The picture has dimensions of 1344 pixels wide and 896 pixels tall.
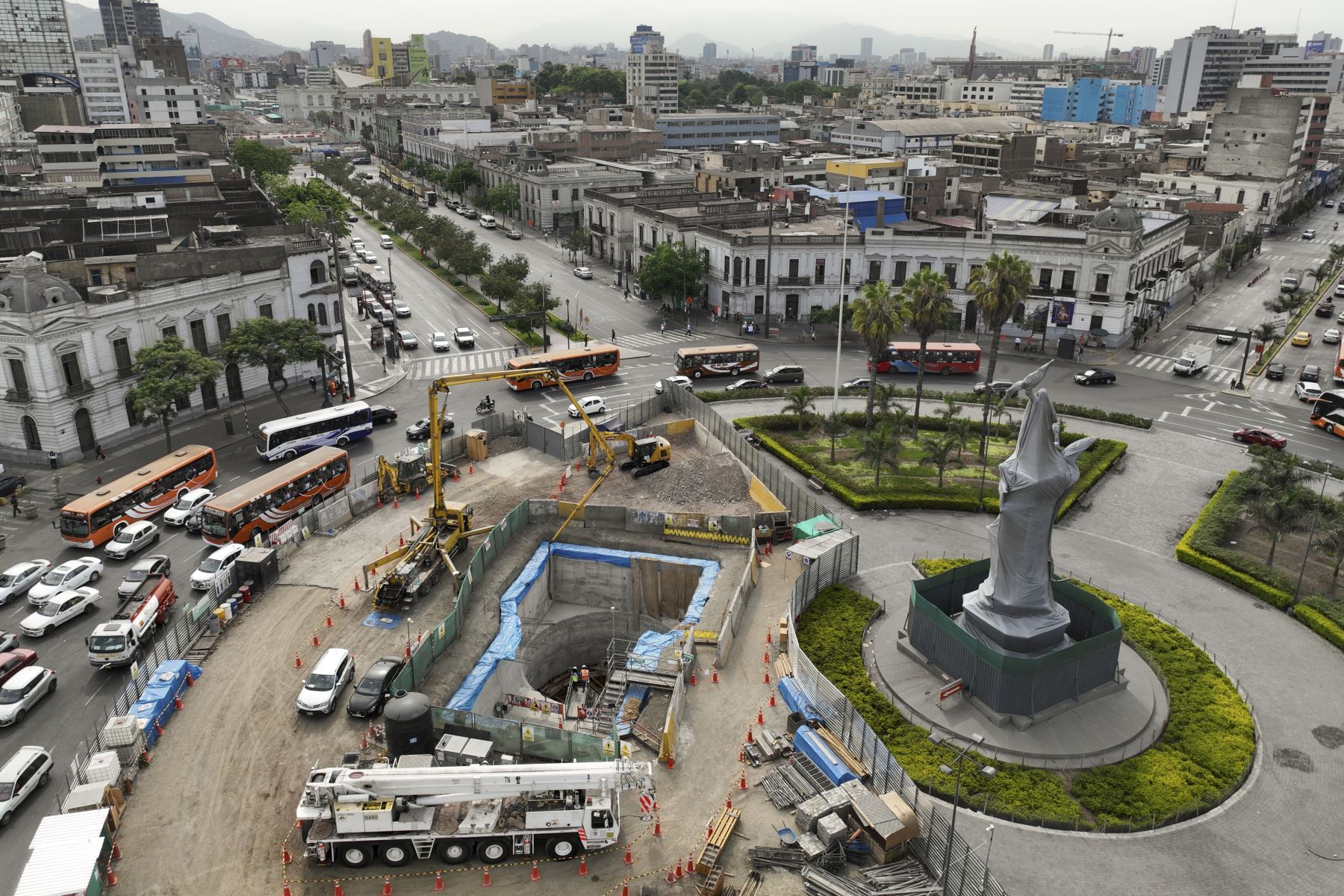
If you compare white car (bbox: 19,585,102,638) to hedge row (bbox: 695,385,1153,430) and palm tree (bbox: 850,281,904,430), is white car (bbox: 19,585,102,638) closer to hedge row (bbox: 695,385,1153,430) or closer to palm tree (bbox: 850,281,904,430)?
hedge row (bbox: 695,385,1153,430)

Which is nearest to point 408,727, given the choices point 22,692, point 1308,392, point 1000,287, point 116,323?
point 22,692

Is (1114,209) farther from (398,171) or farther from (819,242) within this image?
(398,171)

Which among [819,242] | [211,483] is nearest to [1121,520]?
[819,242]

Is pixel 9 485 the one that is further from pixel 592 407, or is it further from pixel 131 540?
pixel 592 407

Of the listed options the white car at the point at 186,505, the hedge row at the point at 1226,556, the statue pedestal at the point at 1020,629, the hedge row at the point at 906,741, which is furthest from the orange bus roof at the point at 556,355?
the hedge row at the point at 1226,556

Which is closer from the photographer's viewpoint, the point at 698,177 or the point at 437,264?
the point at 437,264

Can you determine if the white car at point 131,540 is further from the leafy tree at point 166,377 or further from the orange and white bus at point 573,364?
the orange and white bus at point 573,364
